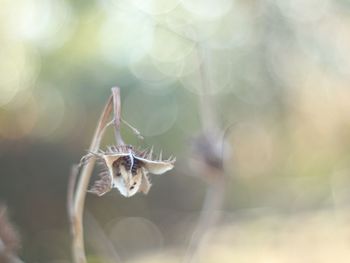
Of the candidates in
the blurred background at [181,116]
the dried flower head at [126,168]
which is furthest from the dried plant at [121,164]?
the blurred background at [181,116]

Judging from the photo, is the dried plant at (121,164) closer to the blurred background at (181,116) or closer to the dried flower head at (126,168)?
the dried flower head at (126,168)

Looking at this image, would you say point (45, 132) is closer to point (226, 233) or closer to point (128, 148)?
point (226, 233)

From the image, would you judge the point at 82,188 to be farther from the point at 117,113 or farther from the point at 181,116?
the point at 181,116

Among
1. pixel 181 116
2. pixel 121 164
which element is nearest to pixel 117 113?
pixel 121 164

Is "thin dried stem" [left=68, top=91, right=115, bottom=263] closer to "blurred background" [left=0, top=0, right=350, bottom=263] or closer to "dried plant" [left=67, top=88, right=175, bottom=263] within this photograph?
"dried plant" [left=67, top=88, right=175, bottom=263]

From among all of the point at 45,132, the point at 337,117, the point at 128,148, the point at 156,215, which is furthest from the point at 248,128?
the point at 128,148

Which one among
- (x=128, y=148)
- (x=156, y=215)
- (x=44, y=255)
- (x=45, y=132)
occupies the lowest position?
(x=128, y=148)

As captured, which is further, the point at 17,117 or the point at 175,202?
the point at 175,202
